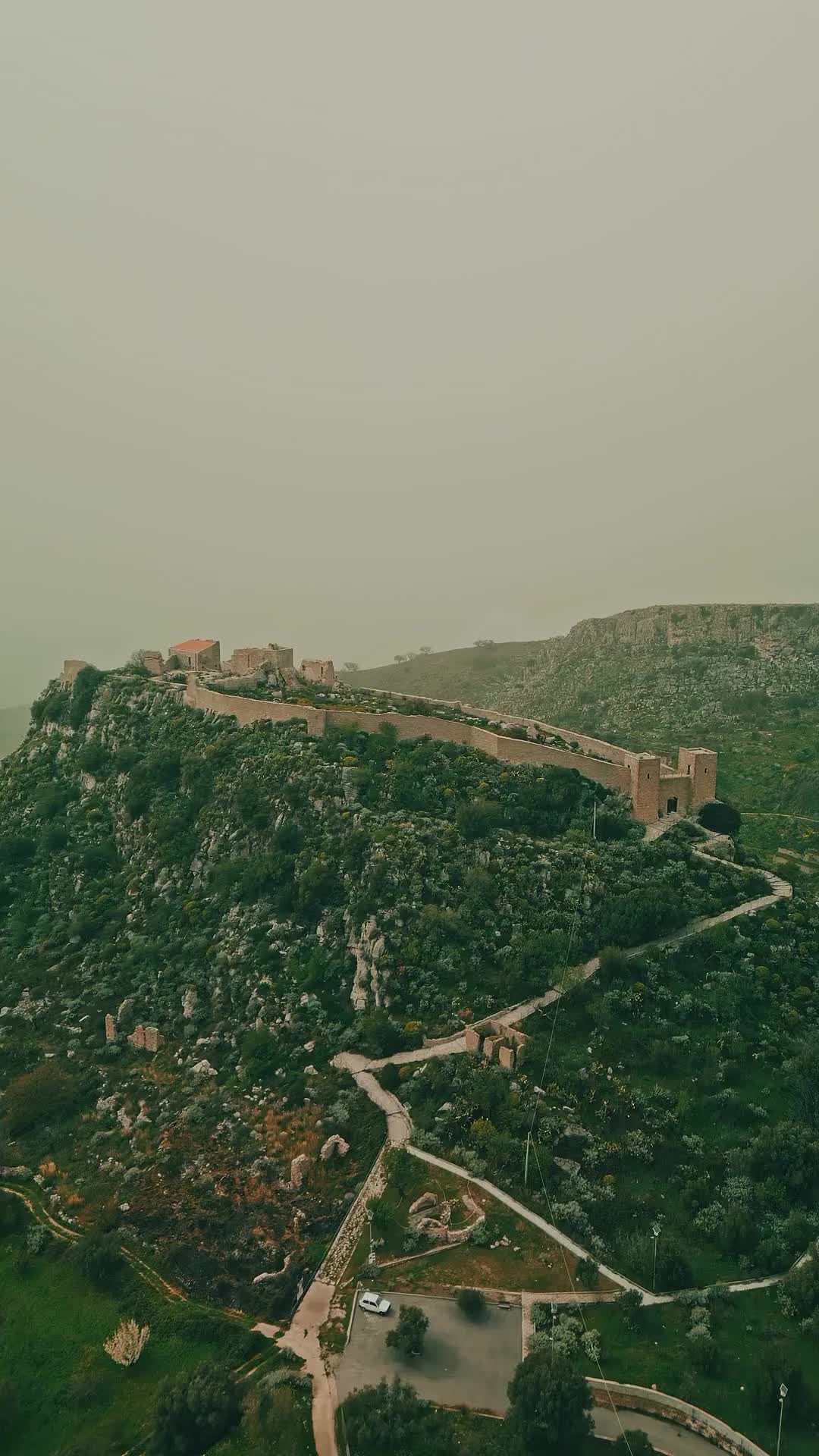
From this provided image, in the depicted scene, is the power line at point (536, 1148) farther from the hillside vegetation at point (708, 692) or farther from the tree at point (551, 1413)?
the hillside vegetation at point (708, 692)

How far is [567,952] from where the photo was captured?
30703 mm

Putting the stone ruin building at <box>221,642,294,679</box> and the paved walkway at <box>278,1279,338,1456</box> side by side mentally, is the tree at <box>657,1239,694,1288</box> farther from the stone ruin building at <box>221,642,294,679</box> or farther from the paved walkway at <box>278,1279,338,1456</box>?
the stone ruin building at <box>221,642,294,679</box>

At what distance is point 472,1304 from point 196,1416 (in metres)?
6.06

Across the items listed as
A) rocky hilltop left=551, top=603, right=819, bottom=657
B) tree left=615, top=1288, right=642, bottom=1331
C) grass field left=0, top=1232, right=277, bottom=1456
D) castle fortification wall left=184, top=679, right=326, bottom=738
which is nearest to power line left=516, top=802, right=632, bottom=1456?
tree left=615, top=1288, right=642, bottom=1331

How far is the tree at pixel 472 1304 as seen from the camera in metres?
21.0

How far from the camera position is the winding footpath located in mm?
19828

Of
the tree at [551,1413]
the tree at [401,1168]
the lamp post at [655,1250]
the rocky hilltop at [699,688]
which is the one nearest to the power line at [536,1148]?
the tree at [551,1413]

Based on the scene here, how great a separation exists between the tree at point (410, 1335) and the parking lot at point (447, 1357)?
15 cm

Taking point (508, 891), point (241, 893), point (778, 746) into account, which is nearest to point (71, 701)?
point (241, 893)

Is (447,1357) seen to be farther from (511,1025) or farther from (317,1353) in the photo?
(511,1025)

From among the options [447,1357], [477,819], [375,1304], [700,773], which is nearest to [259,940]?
[477,819]

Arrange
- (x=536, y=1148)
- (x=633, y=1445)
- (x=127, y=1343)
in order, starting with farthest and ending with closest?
(x=536, y=1148) < (x=127, y=1343) < (x=633, y=1445)

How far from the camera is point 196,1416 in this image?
18828mm

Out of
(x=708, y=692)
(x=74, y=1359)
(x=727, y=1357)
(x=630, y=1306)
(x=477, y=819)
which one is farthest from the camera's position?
(x=708, y=692)
